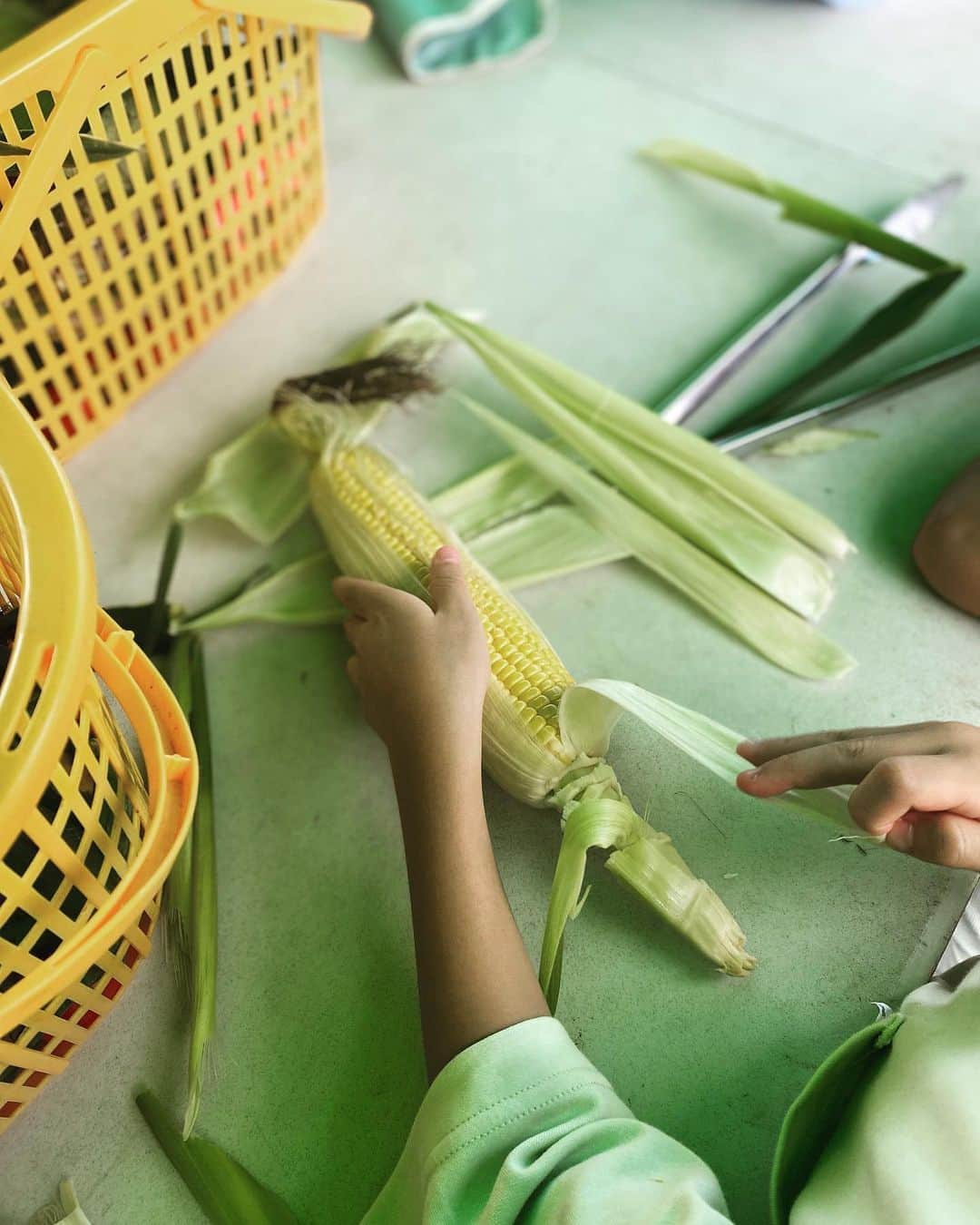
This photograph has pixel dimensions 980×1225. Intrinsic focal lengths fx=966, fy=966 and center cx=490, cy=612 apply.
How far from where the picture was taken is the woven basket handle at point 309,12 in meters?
0.85

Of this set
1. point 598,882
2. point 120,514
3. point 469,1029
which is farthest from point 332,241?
point 469,1029

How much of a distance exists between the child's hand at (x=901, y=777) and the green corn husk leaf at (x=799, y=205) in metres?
0.62

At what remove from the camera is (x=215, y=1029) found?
2.48ft

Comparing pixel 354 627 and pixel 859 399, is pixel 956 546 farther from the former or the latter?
pixel 354 627

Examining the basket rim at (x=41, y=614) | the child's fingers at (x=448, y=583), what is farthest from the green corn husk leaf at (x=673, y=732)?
the basket rim at (x=41, y=614)

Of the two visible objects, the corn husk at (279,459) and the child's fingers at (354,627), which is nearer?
the child's fingers at (354,627)

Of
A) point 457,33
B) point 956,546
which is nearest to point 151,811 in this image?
→ point 956,546

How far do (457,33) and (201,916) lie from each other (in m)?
1.28

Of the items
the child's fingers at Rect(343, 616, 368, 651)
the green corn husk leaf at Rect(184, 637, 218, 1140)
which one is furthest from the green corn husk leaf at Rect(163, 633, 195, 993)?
the child's fingers at Rect(343, 616, 368, 651)

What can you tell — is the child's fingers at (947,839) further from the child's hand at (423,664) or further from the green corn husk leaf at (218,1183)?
the green corn husk leaf at (218,1183)

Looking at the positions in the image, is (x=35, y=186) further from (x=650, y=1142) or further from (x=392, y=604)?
(x=650, y=1142)

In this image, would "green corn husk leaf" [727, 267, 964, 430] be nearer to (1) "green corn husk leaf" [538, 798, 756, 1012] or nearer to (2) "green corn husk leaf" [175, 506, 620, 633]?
(2) "green corn husk leaf" [175, 506, 620, 633]

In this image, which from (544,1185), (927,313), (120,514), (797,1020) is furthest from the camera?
(927,313)

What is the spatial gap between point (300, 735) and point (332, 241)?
26.9 inches
